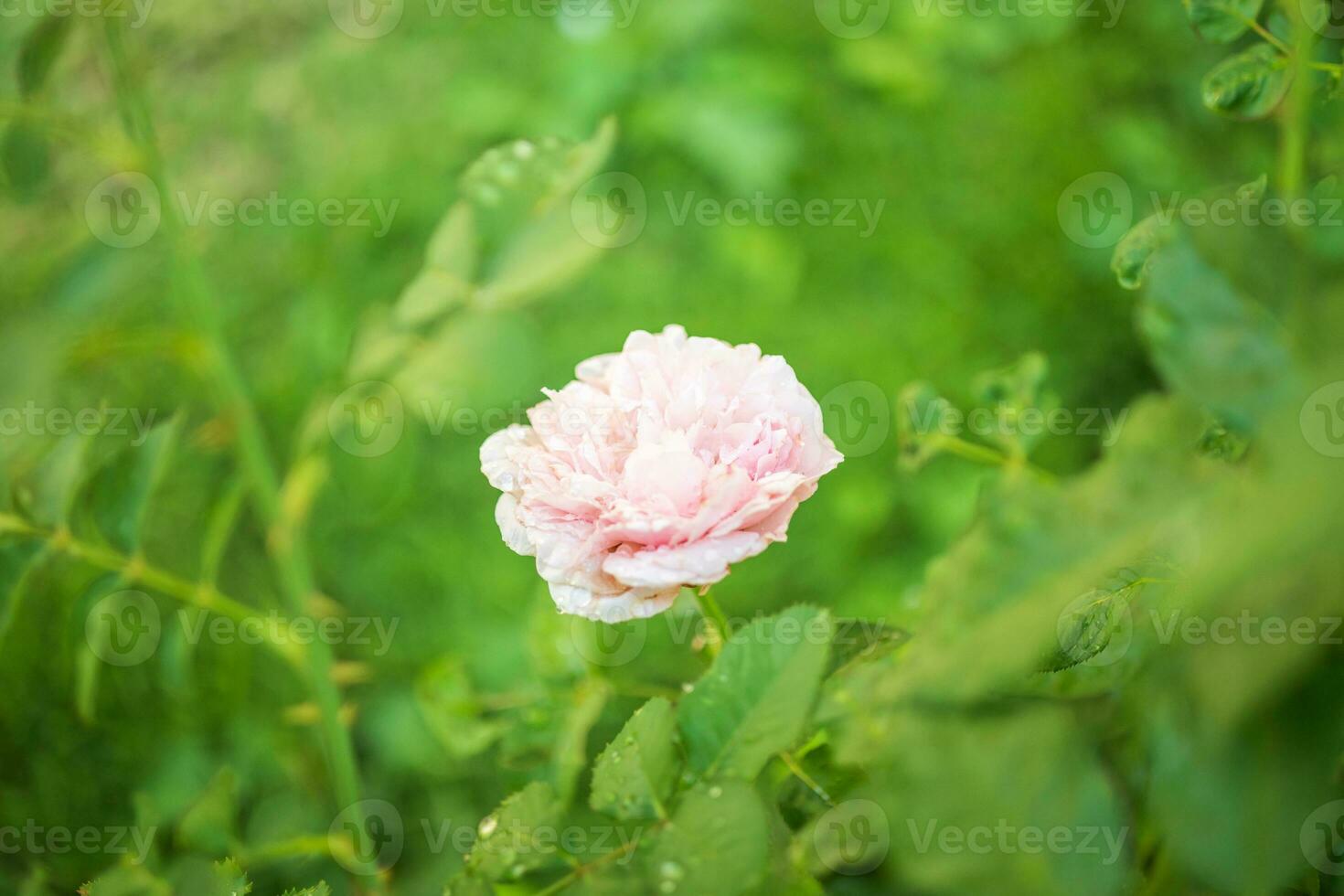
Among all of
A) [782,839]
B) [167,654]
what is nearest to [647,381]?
[782,839]

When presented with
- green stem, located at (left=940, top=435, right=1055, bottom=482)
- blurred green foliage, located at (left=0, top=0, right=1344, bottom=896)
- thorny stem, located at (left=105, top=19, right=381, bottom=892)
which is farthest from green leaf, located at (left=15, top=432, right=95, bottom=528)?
green stem, located at (left=940, top=435, right=1055, bottom=482)

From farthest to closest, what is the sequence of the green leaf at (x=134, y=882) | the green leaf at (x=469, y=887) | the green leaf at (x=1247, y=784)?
1. the green leaf at (x=134, y=882)
2. the green leaf at (x=469, y=887)
3. the green leaf at (x=1247, y=784)

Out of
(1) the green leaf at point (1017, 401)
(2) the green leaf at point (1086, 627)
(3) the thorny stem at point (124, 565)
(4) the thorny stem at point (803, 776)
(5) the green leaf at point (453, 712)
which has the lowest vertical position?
(5) the green leaf at point (453, 712)

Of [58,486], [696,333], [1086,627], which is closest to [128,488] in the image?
[58,486]

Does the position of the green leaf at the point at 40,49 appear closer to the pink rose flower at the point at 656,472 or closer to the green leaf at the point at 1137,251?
the pink rose flower at the point at 656,472

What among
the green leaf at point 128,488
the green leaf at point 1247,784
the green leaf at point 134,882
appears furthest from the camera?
the green leaf at point 128,488

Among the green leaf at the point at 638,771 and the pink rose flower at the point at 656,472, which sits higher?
the pink rose flower at the point at 656,472

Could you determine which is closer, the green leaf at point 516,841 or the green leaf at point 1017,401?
the green leaf at point 516,841

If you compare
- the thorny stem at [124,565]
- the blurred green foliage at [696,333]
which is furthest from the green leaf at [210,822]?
the thorny stem at [124,565]
